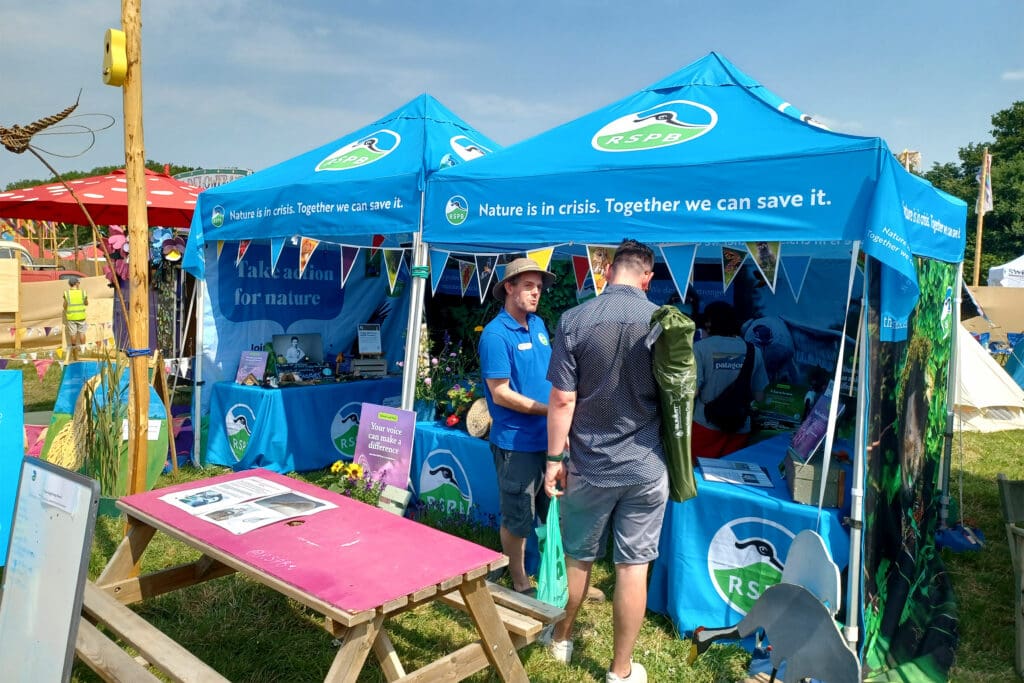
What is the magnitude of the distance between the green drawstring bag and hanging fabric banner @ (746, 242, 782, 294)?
1.29m

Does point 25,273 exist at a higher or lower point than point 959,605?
higher

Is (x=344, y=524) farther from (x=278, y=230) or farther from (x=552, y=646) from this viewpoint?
(x=278, y=230)

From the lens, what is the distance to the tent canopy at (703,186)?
2.70 m

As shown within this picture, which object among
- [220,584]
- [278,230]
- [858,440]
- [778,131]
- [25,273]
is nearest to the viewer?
[858,440]

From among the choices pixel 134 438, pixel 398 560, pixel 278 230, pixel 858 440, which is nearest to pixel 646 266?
pixel 858 440

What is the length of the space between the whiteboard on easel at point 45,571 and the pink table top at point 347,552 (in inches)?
14.8

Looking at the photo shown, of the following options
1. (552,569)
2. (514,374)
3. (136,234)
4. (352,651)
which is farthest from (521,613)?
(136,234)

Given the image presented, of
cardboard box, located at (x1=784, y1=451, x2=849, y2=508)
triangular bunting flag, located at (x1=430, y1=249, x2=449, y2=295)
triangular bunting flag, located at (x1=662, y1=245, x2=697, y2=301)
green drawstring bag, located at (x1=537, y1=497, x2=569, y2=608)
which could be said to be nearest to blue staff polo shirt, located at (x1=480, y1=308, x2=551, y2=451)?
green drawstring bag, located at (x1=537, y1=497, x2=569, y2=608)

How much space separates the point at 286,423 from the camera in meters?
5.48

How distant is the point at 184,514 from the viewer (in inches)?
97.8

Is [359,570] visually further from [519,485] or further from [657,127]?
[657,127]

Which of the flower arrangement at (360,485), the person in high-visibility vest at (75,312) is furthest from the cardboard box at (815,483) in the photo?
the person in high-visibility vest at (75,312)

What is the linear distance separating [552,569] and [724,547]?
30.6 inches

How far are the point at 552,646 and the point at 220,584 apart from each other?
1776mm
